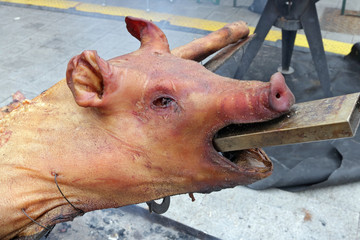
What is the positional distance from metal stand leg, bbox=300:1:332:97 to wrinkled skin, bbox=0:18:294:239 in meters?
2.60

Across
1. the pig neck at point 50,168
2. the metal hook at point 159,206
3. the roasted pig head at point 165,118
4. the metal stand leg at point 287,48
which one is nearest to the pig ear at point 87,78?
the roasted pig head at point 165,118

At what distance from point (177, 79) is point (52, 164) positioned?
0.73 metres

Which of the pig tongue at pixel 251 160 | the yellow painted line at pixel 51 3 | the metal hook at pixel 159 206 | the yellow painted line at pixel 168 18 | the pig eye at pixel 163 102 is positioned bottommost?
the yellow painted line at pixel 168 18

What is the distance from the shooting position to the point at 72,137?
170 cm

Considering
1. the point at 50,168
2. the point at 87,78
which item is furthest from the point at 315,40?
the point at 50,168

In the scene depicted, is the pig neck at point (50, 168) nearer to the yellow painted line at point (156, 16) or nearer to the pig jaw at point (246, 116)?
the pig jaw at point (246, 116)

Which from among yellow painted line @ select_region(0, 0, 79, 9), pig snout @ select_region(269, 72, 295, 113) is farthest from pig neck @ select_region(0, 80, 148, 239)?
yellow painted line @ select_region(0, 0, 79, 9)

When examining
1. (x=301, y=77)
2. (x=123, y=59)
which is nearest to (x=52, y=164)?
(x=123, y=59)

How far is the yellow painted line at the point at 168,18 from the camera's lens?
232 inches

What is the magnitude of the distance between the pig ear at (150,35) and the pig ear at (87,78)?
0.43 metres

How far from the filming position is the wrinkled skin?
4.81 ft

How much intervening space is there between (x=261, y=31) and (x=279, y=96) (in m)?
3.14

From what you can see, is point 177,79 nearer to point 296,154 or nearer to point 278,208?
point 278,208

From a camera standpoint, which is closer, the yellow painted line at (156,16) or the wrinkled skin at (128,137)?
the wrinkled skin at (128,137)
